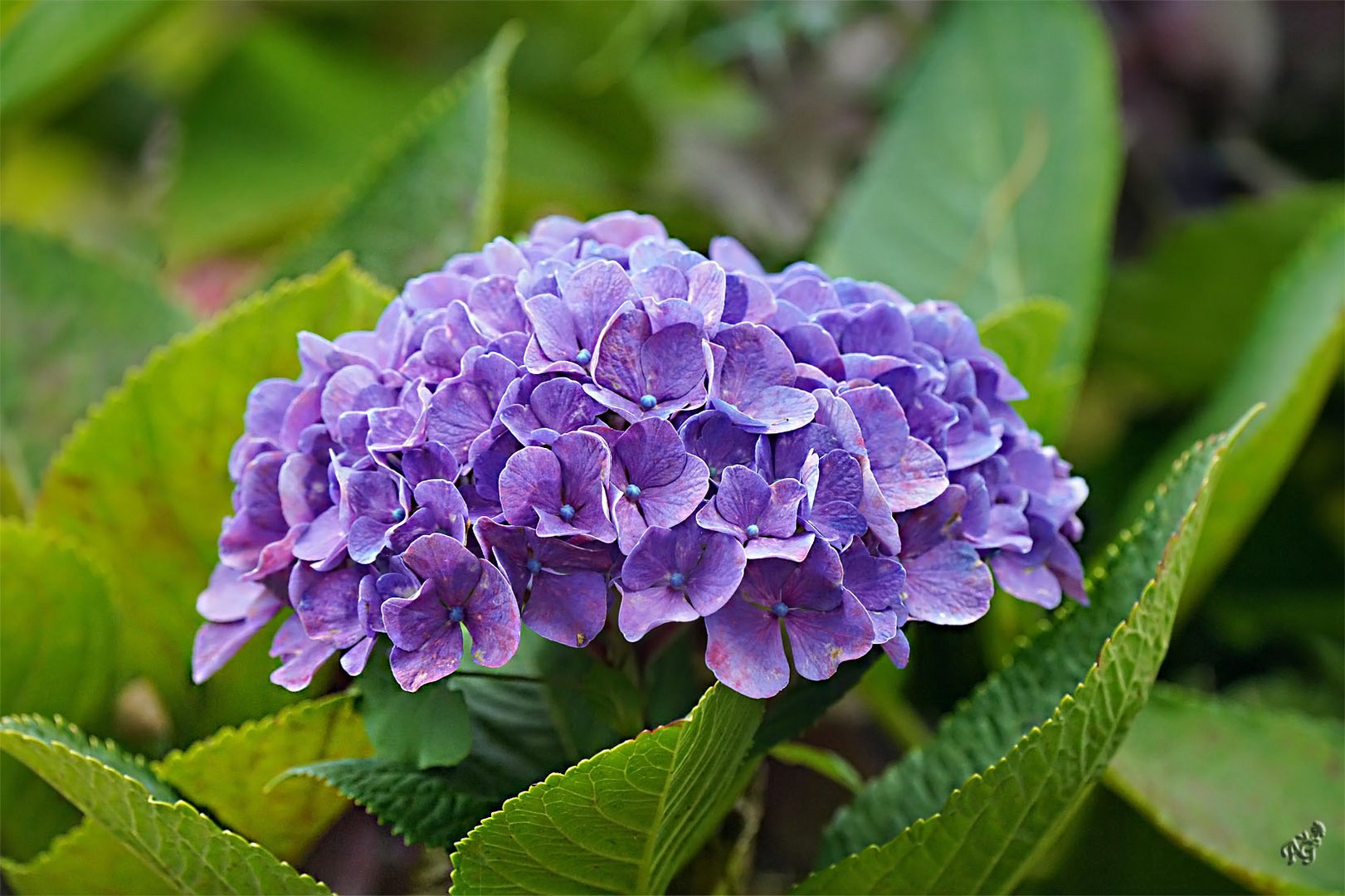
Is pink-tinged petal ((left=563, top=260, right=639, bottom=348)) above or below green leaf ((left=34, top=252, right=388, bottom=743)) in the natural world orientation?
above

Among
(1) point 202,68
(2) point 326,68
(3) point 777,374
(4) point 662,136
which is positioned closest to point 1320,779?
(3) point 777,374

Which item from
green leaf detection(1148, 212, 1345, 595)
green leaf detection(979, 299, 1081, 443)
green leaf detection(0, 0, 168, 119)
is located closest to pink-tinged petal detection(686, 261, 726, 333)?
green leaf detection(979, 299, 1081, 443)

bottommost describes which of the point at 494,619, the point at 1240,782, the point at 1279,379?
the point at 1240,782

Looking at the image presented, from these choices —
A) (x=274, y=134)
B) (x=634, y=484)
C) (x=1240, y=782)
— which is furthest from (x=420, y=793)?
(x=274, y=134)

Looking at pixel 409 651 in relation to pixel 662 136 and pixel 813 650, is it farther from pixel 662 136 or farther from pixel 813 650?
pixel 662 136

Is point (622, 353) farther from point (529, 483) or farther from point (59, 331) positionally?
point (59, 331)

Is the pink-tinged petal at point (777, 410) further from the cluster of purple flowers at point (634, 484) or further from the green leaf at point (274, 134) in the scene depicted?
the green leaf at point (274, 134)

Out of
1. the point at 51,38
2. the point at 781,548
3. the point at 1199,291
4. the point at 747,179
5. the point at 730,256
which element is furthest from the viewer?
the point at 747,179

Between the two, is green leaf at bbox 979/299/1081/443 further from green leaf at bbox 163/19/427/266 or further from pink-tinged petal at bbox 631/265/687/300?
green leaf at bbox 163/19/427/266
